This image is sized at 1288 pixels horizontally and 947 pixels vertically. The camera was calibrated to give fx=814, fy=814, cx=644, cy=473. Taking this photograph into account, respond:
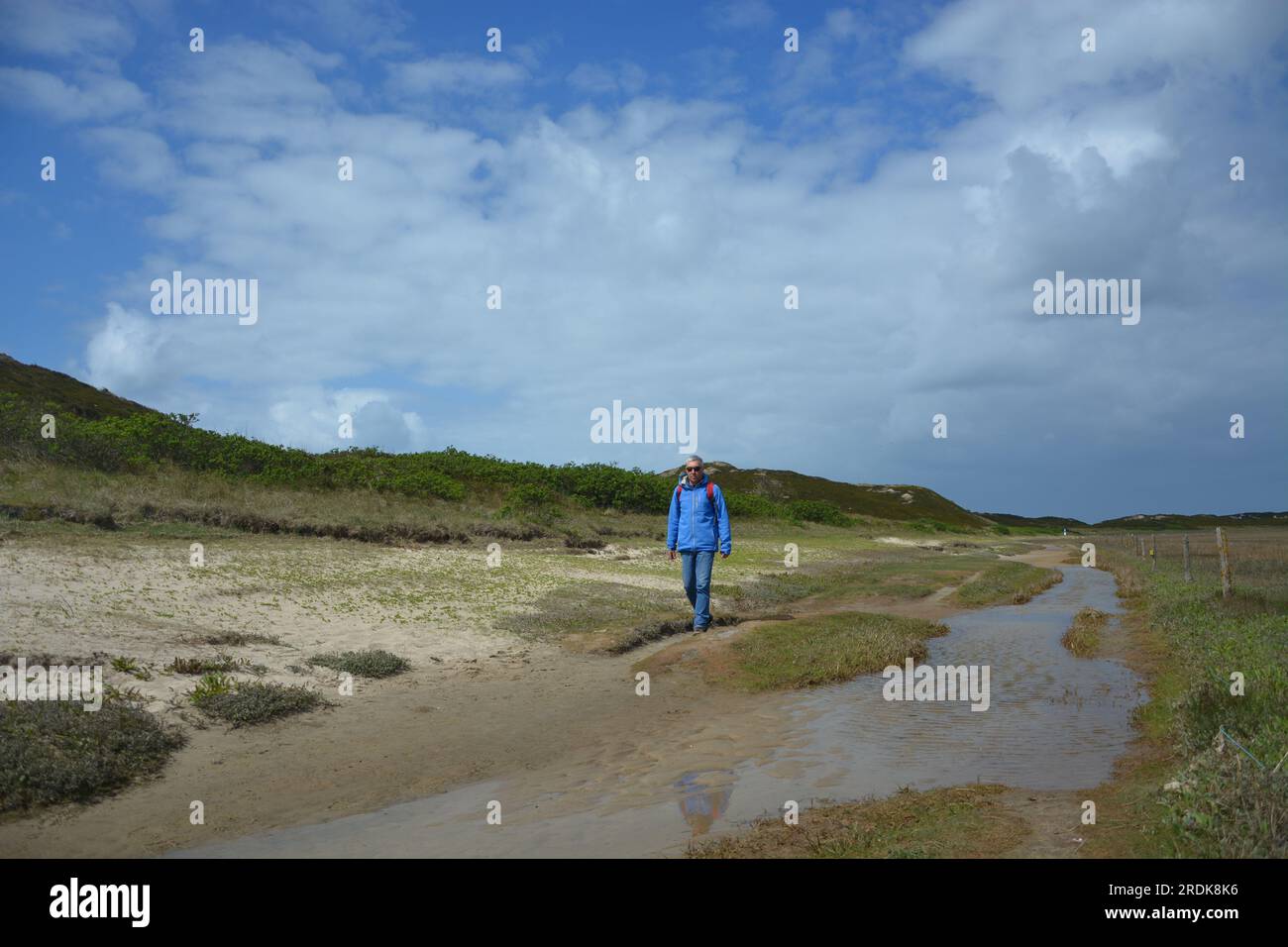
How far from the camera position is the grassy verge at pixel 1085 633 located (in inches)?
591

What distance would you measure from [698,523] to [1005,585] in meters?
18.3

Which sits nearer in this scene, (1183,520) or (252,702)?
(252,702)

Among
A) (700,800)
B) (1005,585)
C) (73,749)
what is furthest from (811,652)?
(1005,585)

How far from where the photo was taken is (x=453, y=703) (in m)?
9.90

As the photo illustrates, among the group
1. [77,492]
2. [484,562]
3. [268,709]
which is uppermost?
[77,492]

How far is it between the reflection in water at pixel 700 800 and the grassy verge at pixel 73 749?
456 centimetres

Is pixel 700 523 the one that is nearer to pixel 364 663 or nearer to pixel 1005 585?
pixel 364 663

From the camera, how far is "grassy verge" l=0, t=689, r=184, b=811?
614 centimetres

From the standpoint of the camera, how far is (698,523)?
14.5m

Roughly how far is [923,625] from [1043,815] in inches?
469
